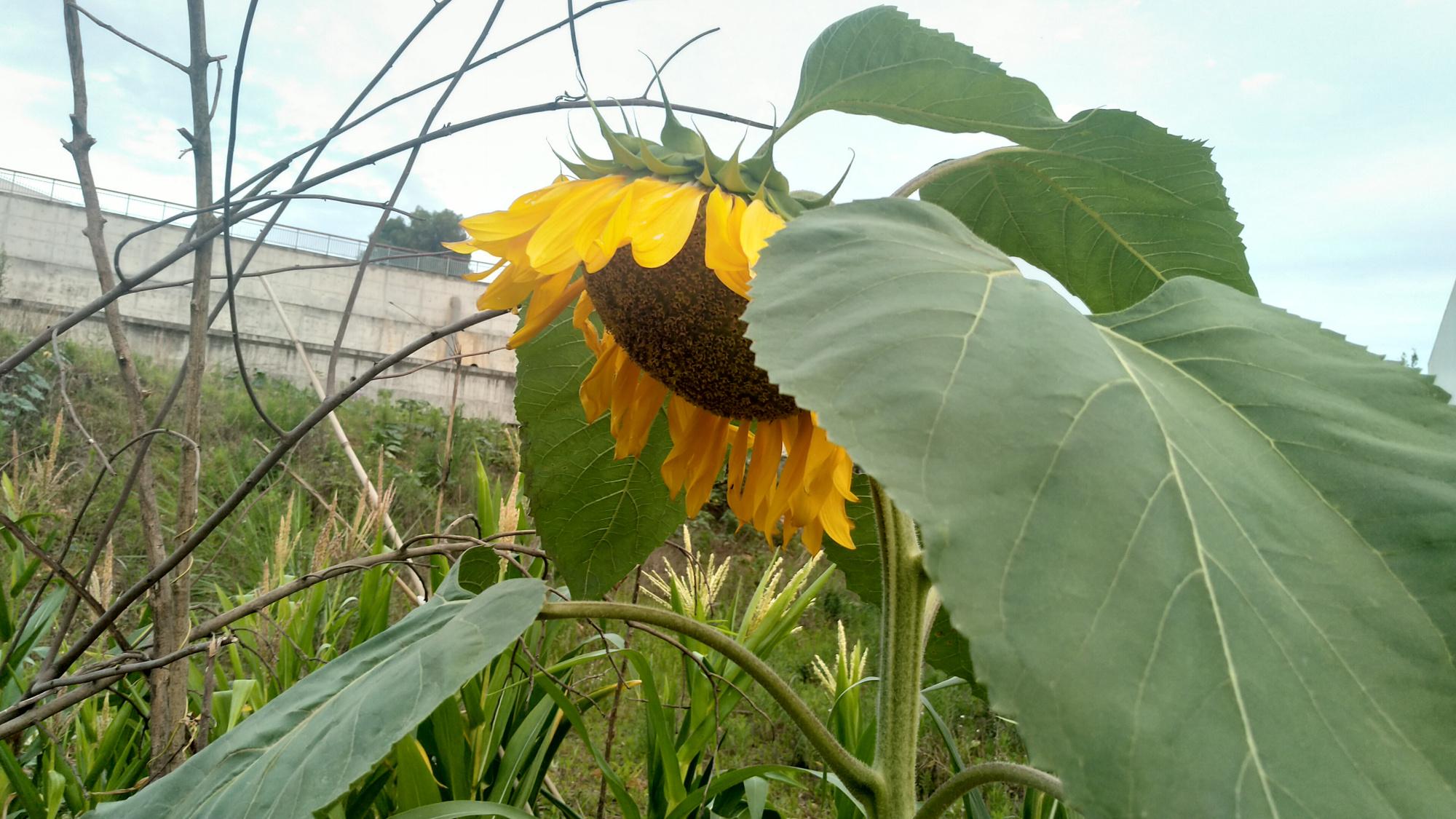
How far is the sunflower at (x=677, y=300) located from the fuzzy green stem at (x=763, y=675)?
0.22 ft

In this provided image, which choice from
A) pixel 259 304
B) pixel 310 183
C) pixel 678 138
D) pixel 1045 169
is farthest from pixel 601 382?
pixel 259 304

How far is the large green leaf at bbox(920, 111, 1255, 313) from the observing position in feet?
1.32

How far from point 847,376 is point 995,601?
5cm

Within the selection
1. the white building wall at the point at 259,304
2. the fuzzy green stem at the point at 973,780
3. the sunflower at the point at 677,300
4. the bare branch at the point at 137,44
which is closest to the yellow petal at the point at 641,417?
the sunflower at the point at 677,300

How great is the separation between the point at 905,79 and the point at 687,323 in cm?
14

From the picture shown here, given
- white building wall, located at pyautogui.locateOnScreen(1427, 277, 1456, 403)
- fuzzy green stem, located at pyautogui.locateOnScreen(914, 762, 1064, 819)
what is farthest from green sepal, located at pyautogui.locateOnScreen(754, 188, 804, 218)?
white building wall, located at pyautogui.locateOnScreen(1427, 277, 1456, 403)

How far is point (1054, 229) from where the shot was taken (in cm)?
46

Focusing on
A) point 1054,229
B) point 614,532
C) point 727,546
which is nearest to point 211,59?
point 614,532

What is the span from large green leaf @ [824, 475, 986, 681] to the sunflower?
0.17 ft

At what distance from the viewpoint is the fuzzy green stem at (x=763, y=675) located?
33 cm

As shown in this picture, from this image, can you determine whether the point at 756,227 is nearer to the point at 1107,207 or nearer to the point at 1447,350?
the point at 1107,207

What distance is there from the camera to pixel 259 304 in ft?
19.5

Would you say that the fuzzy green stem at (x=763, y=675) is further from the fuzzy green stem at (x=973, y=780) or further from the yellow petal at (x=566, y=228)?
the yellow petal at (x=566, y=228)

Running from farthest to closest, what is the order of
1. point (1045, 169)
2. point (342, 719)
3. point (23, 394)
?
point (23, 394)
point (1045, 169)
point (342, 719)
